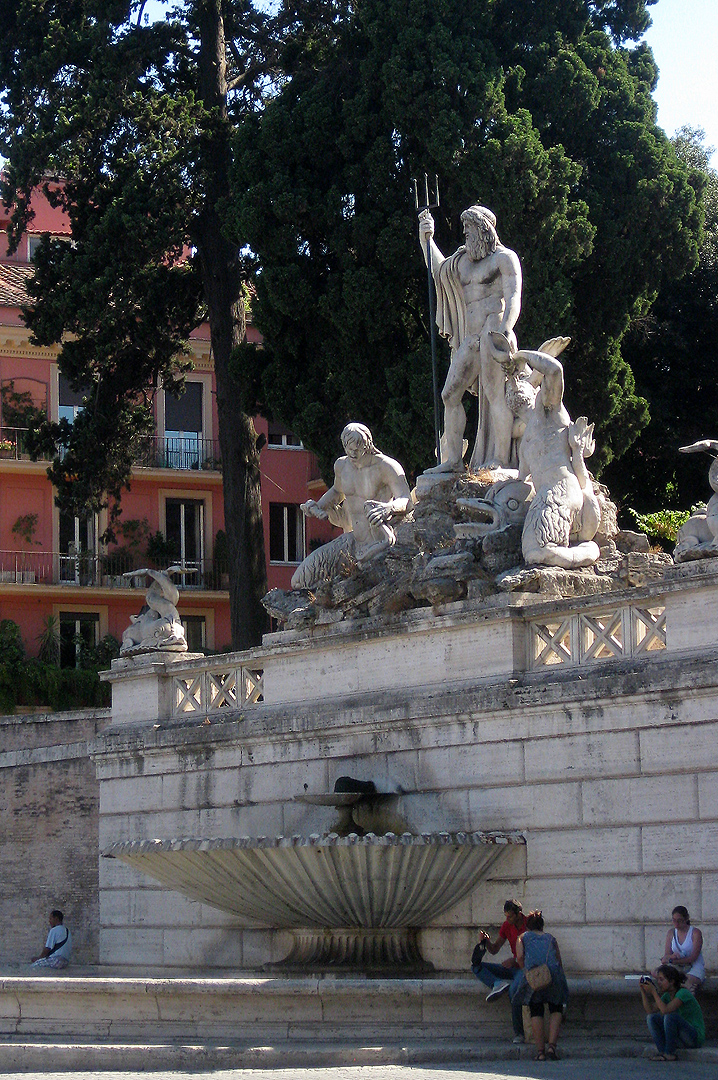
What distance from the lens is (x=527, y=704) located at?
13008mm

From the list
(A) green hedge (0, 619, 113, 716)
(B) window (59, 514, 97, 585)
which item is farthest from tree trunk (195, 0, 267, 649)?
(B) window (59, 514, 97, 585)

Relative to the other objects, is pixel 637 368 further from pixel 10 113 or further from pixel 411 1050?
pixel 411 1050

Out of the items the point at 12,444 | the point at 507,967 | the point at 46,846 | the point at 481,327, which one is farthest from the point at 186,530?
the point at 507,967

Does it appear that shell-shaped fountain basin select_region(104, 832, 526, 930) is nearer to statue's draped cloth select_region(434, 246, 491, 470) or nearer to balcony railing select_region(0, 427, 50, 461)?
statue's draped cloth select_region(434, 246, 491, 470)

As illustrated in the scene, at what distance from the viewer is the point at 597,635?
12.8 m

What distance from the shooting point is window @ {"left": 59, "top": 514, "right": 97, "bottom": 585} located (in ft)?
114

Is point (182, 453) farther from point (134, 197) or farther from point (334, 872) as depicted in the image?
point (334, 872)

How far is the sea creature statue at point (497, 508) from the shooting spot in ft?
47.2

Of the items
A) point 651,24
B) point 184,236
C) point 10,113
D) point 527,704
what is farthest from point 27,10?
point 527,704

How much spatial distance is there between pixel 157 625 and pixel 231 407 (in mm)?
8883

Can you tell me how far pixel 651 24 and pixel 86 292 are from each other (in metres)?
10.1

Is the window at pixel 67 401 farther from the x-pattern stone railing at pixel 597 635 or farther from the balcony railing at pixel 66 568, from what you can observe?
the x-pattern stone railing at pixel 597 635

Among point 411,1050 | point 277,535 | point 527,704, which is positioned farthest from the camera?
point 277,535

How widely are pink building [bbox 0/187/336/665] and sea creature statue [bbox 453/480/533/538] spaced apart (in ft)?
63.7
